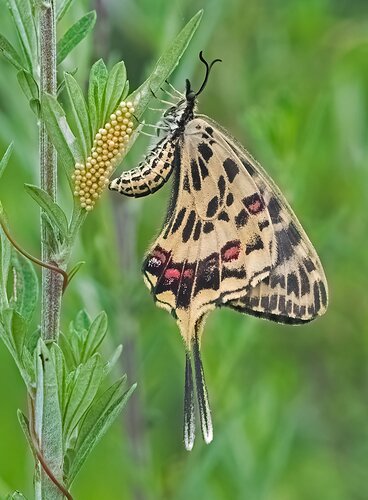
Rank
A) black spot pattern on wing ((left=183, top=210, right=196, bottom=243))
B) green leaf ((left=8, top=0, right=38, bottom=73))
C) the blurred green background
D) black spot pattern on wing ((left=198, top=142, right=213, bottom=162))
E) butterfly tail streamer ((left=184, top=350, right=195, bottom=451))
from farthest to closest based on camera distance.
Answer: the blurred green background
black spot pattern on wing ((left=198, top=142, right=213, bottom=162))
black spot pattern on wing ((left=183, top=210, right=196, bottom=243))
butterfly tail streamer ((left=184, top=350, right=195, bottom=451))
green leaf ((left=8, top=0, right=38, bottom=73))

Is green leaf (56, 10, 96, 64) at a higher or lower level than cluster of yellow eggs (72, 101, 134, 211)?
higher

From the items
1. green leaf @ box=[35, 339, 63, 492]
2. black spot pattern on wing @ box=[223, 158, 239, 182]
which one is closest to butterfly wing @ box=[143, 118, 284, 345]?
black spot pattern on wing @ box=[223, 158, 239, 182]

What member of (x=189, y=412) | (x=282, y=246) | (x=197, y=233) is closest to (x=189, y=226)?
(x=197, y=233)

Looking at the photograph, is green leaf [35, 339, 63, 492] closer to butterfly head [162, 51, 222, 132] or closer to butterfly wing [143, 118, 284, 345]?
butterfly wing [143, 118, 284, 345]

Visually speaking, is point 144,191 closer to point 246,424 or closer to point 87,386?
point 87,386

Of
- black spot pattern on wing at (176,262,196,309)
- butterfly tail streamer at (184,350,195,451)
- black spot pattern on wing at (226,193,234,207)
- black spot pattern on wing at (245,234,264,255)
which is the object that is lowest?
butterfly tail streamer at (184,350,195,451)

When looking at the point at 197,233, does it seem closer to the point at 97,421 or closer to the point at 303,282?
the point at 303,282

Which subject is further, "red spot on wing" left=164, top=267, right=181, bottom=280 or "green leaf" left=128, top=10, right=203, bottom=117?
"red spot on wing" left=164, top=267, right=181, bottom=280
